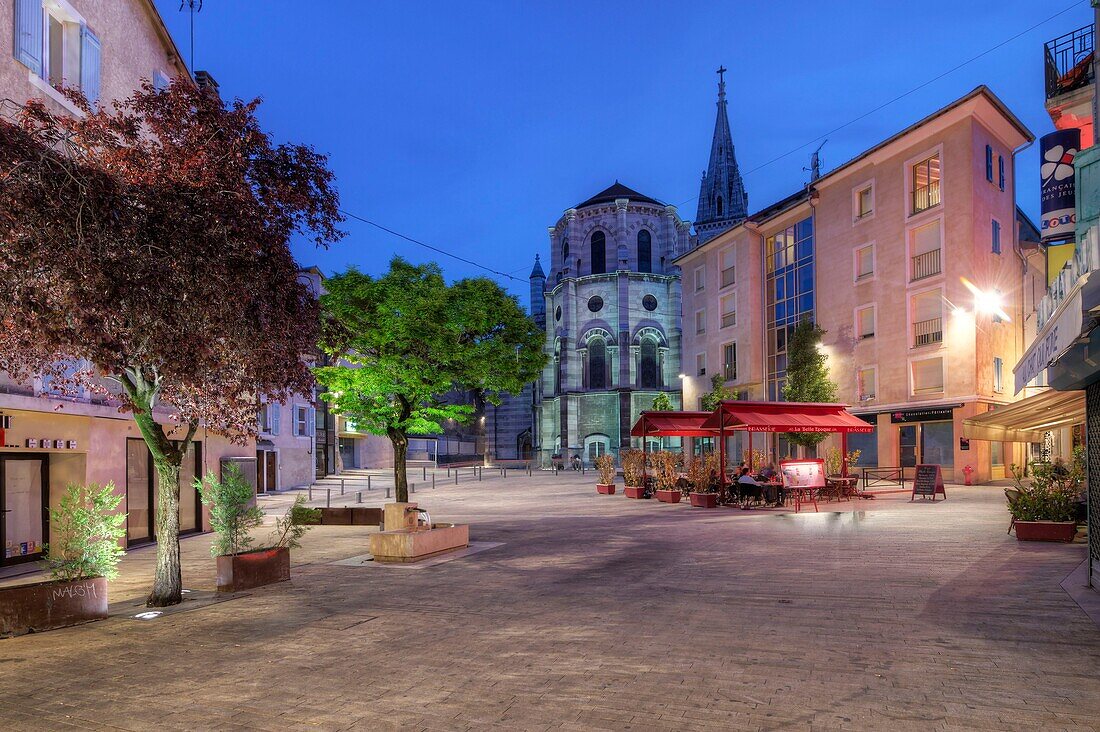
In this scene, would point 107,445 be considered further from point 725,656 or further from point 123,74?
point 725,656

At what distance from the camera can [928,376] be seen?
Answer: 106 feet

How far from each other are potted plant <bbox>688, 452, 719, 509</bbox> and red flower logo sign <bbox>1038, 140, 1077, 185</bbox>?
12.3 meters

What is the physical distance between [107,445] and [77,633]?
7712 millimetres

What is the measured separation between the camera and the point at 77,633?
26.0 feet

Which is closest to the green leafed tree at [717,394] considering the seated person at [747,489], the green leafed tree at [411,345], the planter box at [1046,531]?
the seated person at [747,489]

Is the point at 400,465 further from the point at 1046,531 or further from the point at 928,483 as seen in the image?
the point at 928,483

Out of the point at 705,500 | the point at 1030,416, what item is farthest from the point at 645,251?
the point at 1030,416

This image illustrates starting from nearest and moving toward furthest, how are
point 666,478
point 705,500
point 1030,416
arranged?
point 1030,416 → point 705,500 → point 666,478

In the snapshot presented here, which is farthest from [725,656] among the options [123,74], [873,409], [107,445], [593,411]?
[593,411]

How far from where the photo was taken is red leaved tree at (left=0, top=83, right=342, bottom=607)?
712cm

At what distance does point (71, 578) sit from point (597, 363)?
2281 inches

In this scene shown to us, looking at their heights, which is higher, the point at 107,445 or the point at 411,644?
the point at 107,445

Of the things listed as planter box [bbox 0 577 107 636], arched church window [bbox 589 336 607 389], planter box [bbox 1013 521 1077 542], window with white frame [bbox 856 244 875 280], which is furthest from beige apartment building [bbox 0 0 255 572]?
arched church window [bbox 589 336 607 389]

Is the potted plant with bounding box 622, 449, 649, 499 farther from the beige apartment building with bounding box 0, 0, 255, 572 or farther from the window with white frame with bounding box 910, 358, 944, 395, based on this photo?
the beige apartment building with bounding box 0, 0, 255, 572
